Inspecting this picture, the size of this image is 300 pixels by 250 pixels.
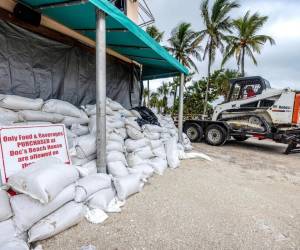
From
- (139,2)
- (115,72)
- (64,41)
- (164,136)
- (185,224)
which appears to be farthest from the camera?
(139,2)

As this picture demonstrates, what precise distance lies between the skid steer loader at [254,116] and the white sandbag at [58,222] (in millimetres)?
5925

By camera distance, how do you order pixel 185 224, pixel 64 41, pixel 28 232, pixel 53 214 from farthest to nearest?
1. pixel 64 41
2. pixel 185 224
3. pixel 53 214
4. pixel 28 232

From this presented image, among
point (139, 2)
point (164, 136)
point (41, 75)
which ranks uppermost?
point (139, 2)

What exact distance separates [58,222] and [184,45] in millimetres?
17671

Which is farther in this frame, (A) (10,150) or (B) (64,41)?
(B) (64,41)

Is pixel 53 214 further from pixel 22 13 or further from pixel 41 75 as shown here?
pixel 22 13

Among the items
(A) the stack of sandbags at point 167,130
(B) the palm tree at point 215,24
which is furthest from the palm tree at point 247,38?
(A) the stack of sandbags at point 167,130

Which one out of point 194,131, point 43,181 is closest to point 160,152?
point 43,181

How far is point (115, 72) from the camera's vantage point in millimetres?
5645

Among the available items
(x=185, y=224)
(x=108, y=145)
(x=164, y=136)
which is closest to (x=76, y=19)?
(x=108, y=145)

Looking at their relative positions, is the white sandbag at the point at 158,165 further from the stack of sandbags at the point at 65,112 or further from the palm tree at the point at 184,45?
the palm tree at the point at 184,45

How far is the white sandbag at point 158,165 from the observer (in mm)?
3600

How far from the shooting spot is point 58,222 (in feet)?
5.99

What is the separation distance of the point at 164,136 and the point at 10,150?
306 centimetres
